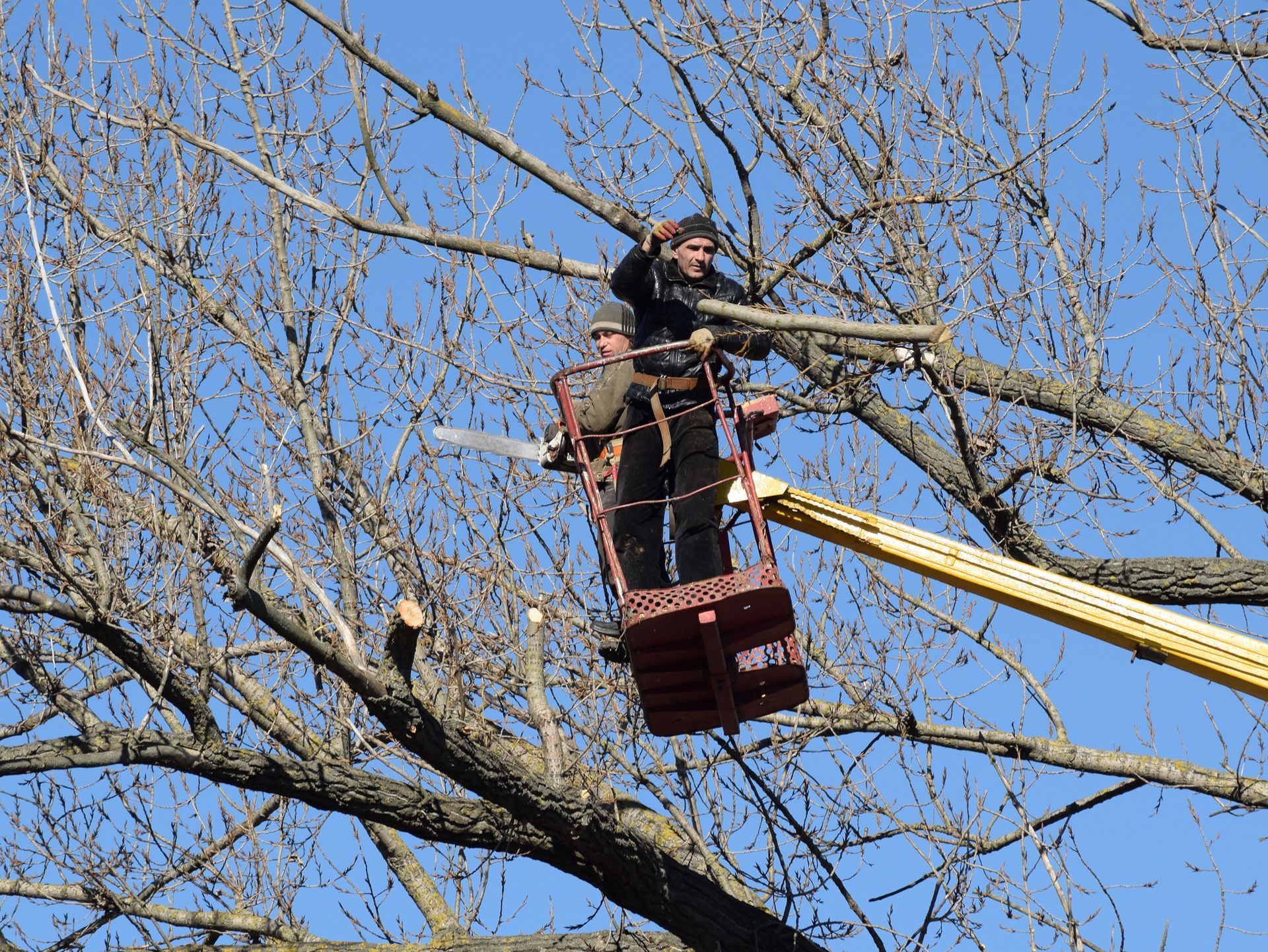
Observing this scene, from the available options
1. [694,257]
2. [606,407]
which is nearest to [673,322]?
[694,257]

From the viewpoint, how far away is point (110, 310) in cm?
900

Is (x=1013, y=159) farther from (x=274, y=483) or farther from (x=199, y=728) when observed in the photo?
(x=199, y=728)

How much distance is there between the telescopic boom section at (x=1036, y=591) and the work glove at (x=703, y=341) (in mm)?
611

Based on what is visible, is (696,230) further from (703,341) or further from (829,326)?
(829,326)

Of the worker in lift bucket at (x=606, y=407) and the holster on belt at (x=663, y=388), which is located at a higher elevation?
the worker in lift bucket at (x=606, y=407)

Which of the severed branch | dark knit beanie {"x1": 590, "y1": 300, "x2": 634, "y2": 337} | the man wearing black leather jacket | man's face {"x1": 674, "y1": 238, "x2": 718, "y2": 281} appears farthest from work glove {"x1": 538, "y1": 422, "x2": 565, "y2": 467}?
the severed branch

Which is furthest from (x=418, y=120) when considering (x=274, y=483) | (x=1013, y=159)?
(x=1013, y=159)

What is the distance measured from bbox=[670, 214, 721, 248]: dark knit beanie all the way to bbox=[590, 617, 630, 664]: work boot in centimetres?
179

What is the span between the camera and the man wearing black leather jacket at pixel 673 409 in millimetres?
6863

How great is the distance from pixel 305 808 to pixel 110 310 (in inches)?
127

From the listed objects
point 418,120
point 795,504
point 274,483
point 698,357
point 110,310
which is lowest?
point 795,504

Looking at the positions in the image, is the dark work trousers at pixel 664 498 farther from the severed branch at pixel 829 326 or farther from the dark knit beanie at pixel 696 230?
the severed branch at pixel 829 326

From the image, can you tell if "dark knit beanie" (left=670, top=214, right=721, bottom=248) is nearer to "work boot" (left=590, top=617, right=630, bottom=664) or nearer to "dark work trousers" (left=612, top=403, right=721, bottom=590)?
"dark work trousers" (left=612, top=403, right=721, bottom=590)

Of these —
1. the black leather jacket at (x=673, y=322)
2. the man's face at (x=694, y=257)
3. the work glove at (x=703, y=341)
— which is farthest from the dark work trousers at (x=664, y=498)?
the man's face at (x=694, y=257)
